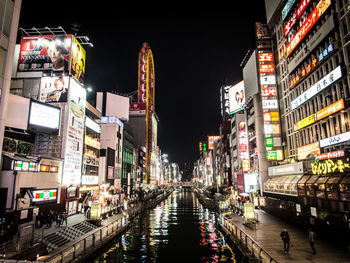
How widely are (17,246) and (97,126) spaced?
129ft

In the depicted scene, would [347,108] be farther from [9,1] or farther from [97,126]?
[97,126]

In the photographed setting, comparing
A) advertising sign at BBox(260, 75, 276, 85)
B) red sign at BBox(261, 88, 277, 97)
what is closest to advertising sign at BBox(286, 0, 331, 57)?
advertising sign at BBox(260, 75, 276, 85)

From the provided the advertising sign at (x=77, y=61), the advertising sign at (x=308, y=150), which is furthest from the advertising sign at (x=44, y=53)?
the advertising sign at (x=308, y=150)

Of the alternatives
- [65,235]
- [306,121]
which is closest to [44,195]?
[65,235]

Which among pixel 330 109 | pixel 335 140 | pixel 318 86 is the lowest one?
pixel 335 140

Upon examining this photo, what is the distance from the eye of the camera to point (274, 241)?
20.2m

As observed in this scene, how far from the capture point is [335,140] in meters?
27.7

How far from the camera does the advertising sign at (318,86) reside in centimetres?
2712

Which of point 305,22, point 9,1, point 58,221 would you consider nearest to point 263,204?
point 305,22

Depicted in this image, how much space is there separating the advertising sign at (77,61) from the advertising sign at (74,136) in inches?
113

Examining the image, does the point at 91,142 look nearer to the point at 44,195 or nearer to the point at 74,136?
the point at 74,136

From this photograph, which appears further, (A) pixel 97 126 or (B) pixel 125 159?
(B) pixel 125 159

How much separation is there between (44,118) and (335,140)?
119 feet

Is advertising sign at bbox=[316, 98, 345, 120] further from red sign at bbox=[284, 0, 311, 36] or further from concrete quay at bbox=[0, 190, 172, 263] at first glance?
concrete quay at bbox=[0, 190, 172, 263]
